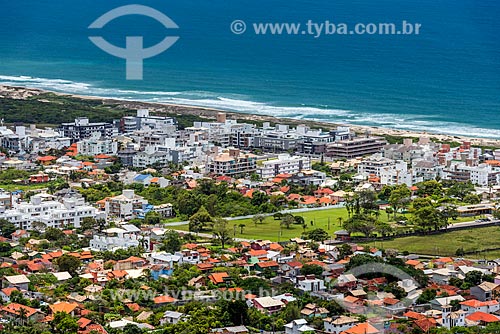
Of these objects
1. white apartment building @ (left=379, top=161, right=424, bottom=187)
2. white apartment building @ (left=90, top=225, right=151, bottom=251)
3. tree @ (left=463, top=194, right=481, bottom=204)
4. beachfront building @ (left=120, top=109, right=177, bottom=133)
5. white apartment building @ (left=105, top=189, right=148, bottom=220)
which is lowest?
white apartment building @ (left=90, top=225, right=151, bottom=251)

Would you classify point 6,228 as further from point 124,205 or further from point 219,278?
point 219,278

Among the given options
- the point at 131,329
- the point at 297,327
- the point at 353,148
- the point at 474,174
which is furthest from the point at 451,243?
the point at 353,148

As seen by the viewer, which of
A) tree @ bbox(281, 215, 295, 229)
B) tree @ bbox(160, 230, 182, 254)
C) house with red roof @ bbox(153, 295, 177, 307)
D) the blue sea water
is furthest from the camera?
the blue sea water

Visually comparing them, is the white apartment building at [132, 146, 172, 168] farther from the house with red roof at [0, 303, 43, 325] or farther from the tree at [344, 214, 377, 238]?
the house with red roof at [0, 303, 43, 325]

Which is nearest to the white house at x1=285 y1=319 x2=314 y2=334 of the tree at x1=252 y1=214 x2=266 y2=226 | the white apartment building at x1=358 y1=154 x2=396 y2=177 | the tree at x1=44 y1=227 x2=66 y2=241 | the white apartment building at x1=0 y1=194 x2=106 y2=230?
the tree at x1=44 y1=227 x2=66 y2=241

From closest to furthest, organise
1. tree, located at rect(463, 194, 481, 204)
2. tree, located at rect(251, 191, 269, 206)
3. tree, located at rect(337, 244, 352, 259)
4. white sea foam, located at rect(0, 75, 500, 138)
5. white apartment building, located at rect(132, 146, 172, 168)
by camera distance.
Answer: tree, located at rect(337, 244, 352, 259) < tree, located at rect(251, 191, 269, 206) < tree, located at rect(463, 194, 481, 204) < white apartment building, located at rect(132, 146, 172, 168) < white sea foam, located at rect(0, 75, 500, 138)

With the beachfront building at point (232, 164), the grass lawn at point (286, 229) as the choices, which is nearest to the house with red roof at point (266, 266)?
the grass lawn at point (286, 229)

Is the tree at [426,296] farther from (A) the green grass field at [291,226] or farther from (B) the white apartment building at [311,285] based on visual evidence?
(A) the green grass field at [291,226]

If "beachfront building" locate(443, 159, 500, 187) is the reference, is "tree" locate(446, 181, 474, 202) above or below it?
below
